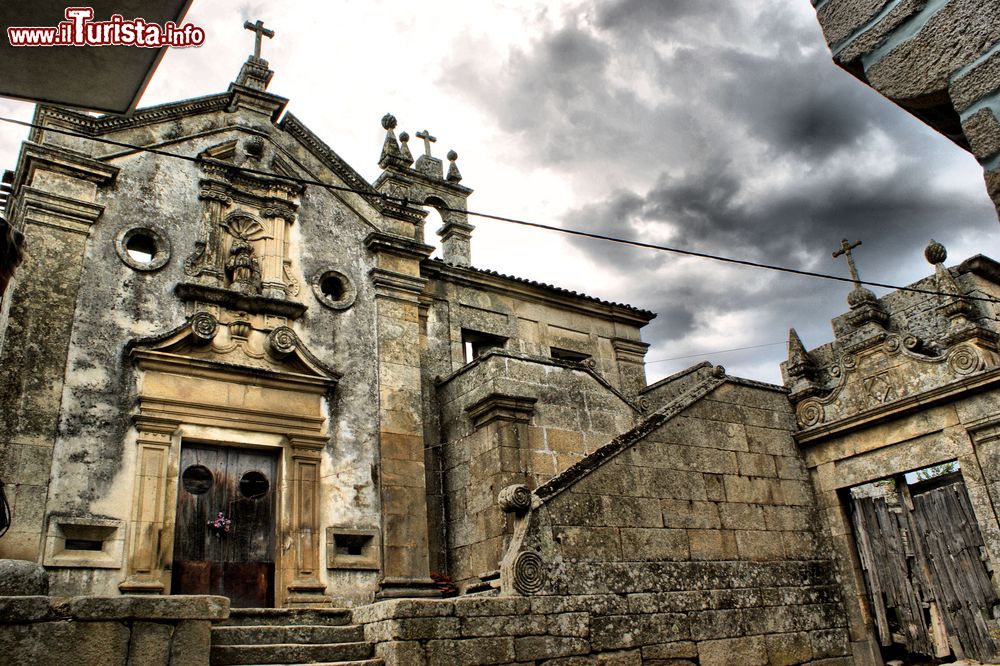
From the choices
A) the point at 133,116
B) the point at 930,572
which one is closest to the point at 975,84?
the point at 930,572

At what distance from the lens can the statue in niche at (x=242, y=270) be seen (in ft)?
40.9

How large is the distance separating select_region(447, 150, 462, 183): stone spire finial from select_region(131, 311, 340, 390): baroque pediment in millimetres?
8680

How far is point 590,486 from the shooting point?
29.6ft

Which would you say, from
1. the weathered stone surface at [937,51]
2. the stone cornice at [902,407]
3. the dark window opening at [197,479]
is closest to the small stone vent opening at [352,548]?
the dark window opening at [197,479]

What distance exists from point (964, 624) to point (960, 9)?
907 centimetres

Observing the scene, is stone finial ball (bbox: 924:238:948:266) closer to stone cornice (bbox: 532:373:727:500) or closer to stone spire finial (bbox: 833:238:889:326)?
stone spire finial (bbox: 833:238:889:326)

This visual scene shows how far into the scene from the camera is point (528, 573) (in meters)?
8.10

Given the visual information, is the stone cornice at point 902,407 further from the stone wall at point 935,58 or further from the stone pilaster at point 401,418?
the stone wall at point 935,58

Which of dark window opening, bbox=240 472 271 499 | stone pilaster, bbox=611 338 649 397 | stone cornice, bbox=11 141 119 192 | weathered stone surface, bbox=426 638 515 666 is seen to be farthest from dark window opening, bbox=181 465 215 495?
stone pilaster, bbox=611 338 649 397

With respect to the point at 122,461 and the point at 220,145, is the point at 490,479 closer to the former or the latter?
the point at 122,461

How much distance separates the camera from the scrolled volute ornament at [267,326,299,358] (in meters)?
12.2

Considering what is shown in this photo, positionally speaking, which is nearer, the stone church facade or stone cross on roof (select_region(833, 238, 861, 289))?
the stone church facade

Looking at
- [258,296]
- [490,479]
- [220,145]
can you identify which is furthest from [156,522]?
[220,145]

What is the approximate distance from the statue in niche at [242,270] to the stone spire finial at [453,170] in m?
8.20
